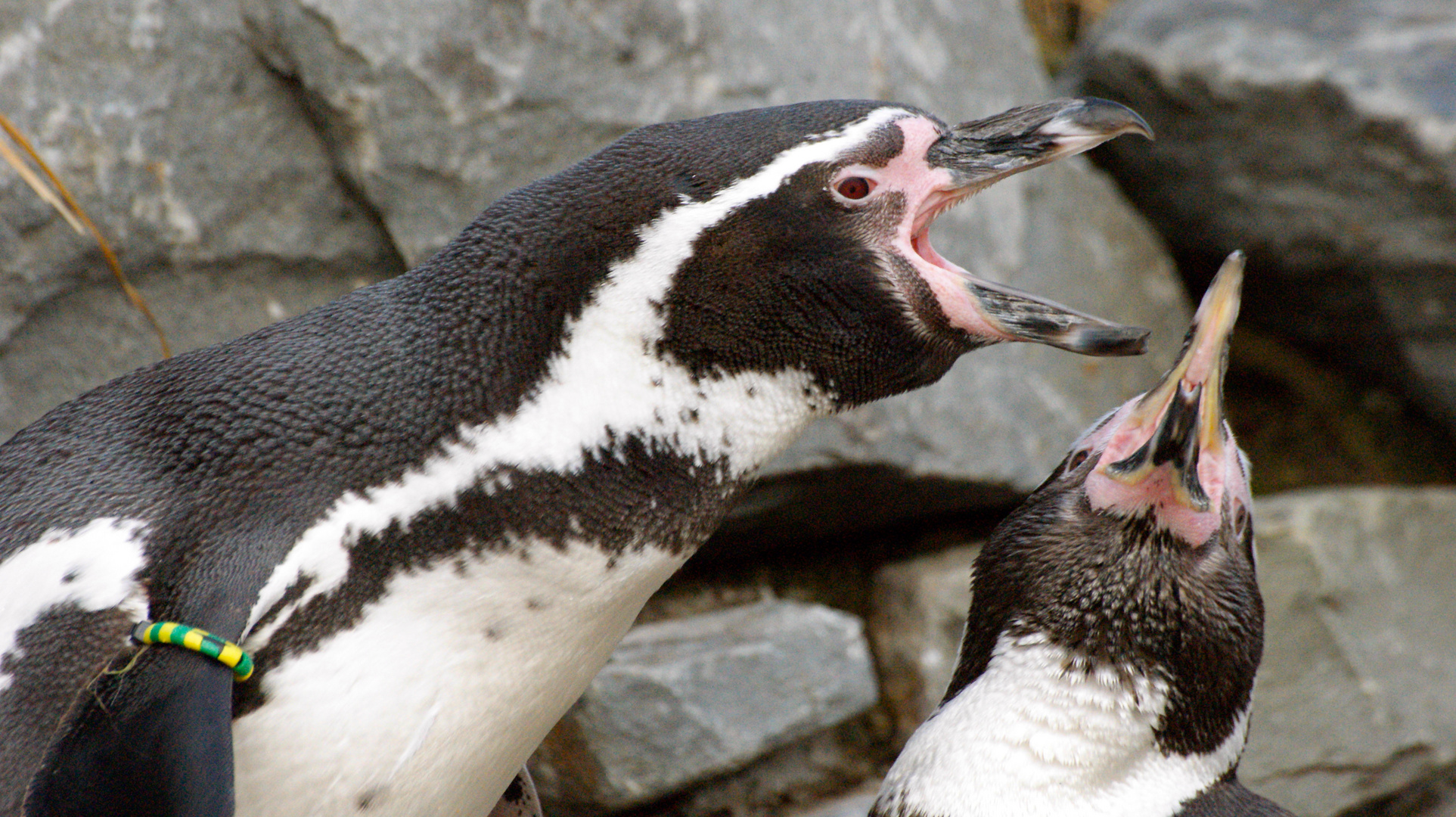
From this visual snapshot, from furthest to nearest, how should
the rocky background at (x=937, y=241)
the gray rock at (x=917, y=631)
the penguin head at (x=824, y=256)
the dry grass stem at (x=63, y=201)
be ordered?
1. the gray rock at (x=917, y=631)
2. the rocky background at (x=937, y=241)
3. the dry grass stem at (x=63, y=201)
4. the penguin head at (x=824, y=256)

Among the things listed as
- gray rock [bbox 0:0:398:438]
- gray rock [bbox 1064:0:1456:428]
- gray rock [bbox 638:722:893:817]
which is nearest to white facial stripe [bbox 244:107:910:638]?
gray rock [bbox 0:0:398:438]

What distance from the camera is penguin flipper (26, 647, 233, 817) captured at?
971mm

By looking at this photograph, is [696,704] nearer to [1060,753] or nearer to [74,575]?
[1060,753]

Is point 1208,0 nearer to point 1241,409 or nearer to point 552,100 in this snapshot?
point 1241,409

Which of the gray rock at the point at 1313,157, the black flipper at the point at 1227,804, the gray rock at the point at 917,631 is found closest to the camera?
the black flipper at the point at 1227,804

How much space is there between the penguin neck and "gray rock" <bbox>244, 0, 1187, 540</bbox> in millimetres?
780

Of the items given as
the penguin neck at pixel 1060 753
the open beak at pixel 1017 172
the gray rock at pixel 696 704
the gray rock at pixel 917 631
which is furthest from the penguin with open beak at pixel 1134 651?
the gray rock at pixel 917 631

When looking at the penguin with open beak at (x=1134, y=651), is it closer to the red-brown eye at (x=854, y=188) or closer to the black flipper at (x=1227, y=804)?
the black flipper at (x=1227, y=804)

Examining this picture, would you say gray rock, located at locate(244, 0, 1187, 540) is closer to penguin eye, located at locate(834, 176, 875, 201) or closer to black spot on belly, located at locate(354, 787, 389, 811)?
penguin eye, located at locate(834, 176, 875, 201)

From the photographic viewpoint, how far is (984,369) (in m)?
2.31

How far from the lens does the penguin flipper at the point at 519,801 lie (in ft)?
4.84

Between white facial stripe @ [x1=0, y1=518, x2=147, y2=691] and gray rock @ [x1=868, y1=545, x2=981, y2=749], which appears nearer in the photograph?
white facial stripe @ [x1=0, y1=518, x2=147, y2=691]

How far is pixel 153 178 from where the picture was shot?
1.85 meters

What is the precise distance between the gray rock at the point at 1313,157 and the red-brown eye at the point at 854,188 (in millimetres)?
1718
